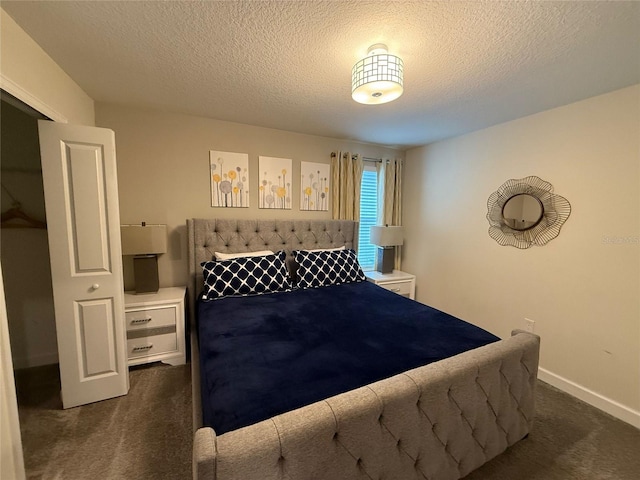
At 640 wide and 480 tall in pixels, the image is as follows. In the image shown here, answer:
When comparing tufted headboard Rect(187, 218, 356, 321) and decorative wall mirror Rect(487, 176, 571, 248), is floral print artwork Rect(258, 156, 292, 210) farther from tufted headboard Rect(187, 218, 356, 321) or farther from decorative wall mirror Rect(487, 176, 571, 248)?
decorative wall mirror Rect(487, 176, 571, 248)

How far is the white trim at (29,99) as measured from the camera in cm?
131

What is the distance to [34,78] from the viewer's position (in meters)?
1.57

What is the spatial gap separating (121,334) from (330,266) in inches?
73.3

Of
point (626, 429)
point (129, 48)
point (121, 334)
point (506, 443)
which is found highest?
point (129, 48)

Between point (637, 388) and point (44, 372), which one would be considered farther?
point (44, 372)

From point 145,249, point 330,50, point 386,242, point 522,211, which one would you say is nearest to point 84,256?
point 145,249

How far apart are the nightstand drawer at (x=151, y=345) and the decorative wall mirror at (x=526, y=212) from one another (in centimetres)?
329

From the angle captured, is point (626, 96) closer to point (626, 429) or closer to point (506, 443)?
point (626, 429)

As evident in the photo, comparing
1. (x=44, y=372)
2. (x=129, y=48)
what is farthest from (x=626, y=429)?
(x=44, y=372)

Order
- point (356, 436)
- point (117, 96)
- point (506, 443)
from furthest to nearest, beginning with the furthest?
point (117, 96) < point (506, 443) < point (356, 436)

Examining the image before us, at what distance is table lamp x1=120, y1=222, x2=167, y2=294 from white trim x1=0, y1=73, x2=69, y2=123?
2.90 feet

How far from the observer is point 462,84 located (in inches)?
76.5

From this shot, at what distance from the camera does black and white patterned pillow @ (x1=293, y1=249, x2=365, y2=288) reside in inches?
109

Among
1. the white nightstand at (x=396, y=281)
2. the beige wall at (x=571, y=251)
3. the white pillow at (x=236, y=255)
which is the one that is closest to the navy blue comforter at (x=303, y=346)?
the white pillow at (x=236, y=255)
